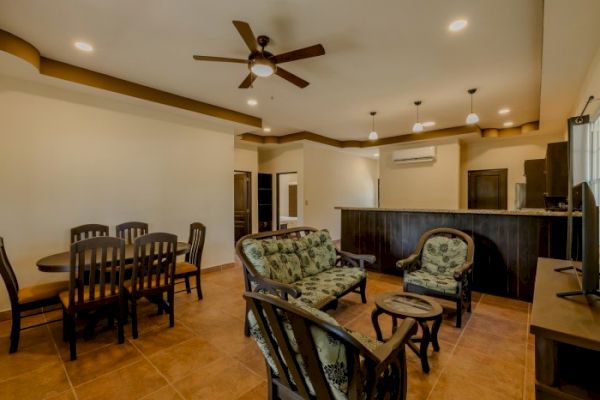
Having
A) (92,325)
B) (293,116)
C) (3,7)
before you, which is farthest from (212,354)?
(293,116)

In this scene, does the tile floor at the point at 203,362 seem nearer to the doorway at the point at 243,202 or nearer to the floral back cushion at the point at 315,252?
the floral back cushion at the point at 315,252

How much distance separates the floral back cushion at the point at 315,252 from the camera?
3246mm

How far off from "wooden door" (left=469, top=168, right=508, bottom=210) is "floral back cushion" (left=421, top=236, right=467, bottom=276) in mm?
4459

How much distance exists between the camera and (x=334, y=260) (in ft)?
11.8

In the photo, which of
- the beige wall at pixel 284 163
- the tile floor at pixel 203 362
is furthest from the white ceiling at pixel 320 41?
the tile floor at pixel 203 362

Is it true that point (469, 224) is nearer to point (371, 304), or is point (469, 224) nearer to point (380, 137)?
point (371, 304)

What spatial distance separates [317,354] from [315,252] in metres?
2.30

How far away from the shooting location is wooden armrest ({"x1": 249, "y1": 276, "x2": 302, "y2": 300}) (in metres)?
2.32

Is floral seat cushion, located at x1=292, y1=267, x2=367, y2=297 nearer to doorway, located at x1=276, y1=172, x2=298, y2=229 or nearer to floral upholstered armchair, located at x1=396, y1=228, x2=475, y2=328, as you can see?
floral upholstered armchair, located at x1=396, y1=228, x2=475, y2=328

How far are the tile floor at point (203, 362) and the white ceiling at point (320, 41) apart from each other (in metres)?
2.87

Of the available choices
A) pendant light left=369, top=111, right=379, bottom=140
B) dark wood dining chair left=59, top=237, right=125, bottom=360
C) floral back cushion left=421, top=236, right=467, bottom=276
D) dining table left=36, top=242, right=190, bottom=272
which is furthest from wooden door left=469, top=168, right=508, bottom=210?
dark wood dining chair left=59, top=237, right=125, bottom=360

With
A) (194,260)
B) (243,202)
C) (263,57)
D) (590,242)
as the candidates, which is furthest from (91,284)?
(243,202)

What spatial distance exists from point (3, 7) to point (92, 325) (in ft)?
9.32

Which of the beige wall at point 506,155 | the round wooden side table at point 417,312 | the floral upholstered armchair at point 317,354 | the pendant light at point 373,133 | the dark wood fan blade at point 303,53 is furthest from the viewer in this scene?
the beige wall at point 506,155
